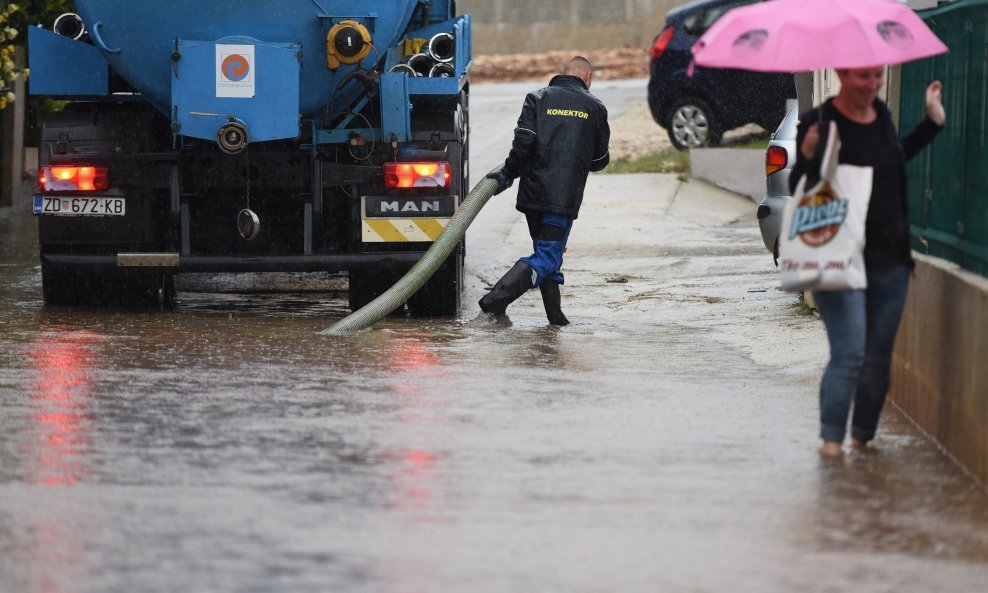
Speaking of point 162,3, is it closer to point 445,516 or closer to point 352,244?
point 352,244

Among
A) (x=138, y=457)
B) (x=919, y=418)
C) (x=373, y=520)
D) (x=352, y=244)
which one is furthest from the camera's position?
(x=352, y=244)

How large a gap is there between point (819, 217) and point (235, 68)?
4666mm

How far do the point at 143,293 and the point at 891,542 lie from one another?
7.36 meters

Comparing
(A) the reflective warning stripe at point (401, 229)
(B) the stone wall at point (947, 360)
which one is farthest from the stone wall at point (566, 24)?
(B) the stone wall at point (947, 360)

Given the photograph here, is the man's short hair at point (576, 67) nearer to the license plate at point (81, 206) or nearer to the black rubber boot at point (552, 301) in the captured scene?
the black rubber boot at point (552, 301)

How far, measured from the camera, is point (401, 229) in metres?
11.1

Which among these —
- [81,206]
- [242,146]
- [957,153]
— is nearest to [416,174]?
[242,146]

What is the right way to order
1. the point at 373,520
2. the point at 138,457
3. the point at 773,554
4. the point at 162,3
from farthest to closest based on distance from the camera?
the point at 162,3, the point at 138,457, the point at 373,520, the point at 773,554

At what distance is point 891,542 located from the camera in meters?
5.44

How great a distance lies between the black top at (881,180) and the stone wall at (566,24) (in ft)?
112

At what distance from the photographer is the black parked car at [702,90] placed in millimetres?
20797

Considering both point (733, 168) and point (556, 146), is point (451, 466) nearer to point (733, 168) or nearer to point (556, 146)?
point (556, 146)

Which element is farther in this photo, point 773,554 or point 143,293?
point 143,293

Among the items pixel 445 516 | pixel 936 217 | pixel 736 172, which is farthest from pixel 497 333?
pixel 736 172
